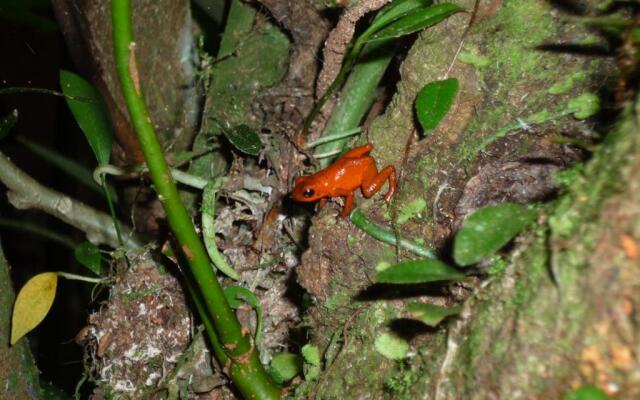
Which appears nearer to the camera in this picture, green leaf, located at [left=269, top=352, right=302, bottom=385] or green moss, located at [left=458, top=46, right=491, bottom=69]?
green moss, located at [left=458, top=46, right=491, bottom=69]

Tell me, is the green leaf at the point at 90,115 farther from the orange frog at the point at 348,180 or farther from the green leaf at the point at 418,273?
the green leaf at the point at 418,273

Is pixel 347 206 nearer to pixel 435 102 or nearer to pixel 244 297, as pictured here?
pixel 435 102

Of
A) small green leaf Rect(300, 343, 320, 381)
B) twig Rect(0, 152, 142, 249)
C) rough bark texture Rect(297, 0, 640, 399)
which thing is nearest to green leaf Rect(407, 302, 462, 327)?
rough bark texture Rect(297, 0, 640, 399)

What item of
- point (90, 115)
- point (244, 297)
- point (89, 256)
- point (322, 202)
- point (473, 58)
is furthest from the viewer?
point (89, 256)

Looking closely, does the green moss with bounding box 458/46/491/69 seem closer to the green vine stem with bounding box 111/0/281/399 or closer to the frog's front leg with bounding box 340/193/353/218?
the frog's front leg with bounding box 340/193/353/218

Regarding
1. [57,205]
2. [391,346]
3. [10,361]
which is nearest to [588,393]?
[391,346]
